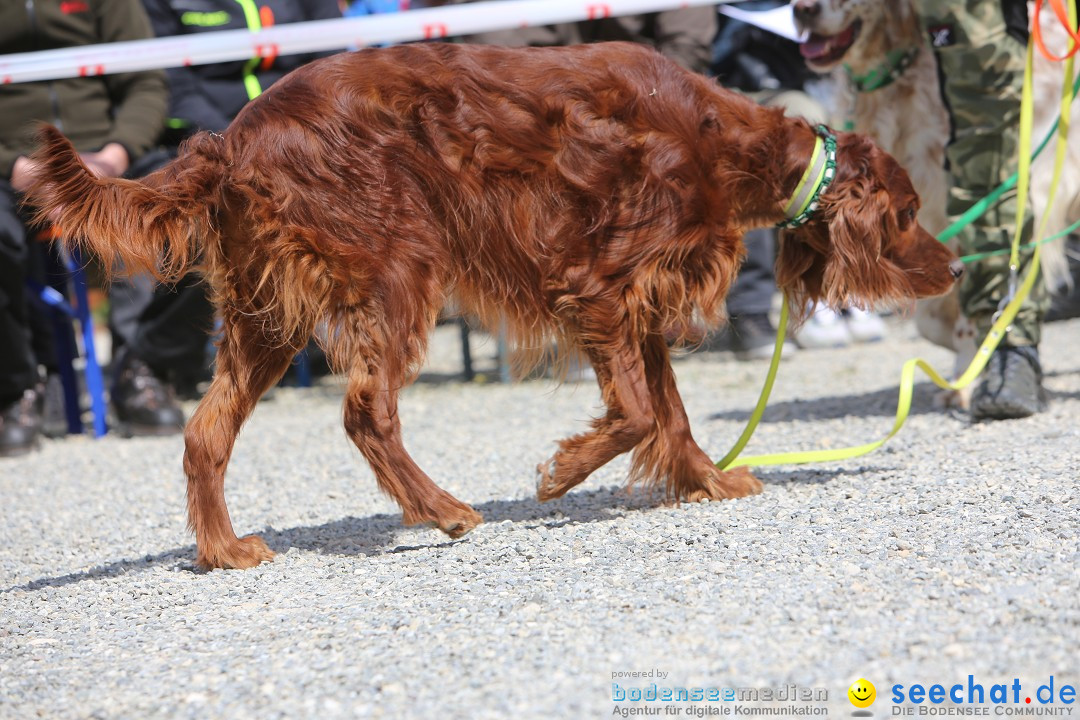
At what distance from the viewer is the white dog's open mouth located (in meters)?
4.56

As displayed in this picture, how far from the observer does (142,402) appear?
5.70 metres

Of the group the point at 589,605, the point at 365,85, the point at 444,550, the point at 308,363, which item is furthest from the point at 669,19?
the point at 589,605

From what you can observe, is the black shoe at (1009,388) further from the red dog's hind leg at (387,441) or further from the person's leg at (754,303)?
the person's leg at (754,303)

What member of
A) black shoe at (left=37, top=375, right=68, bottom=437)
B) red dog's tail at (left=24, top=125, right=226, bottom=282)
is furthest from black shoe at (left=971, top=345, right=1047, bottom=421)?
black shoe at (left=37, top=375, right=68, bottom=437)

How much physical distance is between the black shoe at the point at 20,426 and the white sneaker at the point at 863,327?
4.85m

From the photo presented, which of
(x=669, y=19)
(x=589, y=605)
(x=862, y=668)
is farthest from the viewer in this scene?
(x=669, y=19)

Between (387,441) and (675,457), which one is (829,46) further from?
(387,441)

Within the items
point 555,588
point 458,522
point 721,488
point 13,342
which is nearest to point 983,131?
point 721,488

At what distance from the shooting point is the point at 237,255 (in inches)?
117

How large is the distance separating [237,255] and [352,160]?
1.30ft

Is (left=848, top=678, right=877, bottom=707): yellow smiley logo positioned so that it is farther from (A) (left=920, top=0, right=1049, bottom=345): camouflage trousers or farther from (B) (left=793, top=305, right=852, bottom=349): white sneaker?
(B) (left=793, top=305, right=852, bottom=349): white sneaker

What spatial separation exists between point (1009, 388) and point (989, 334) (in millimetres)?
225

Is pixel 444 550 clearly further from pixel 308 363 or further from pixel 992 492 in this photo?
pixel 308 363

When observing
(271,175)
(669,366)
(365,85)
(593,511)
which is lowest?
(593,511)
